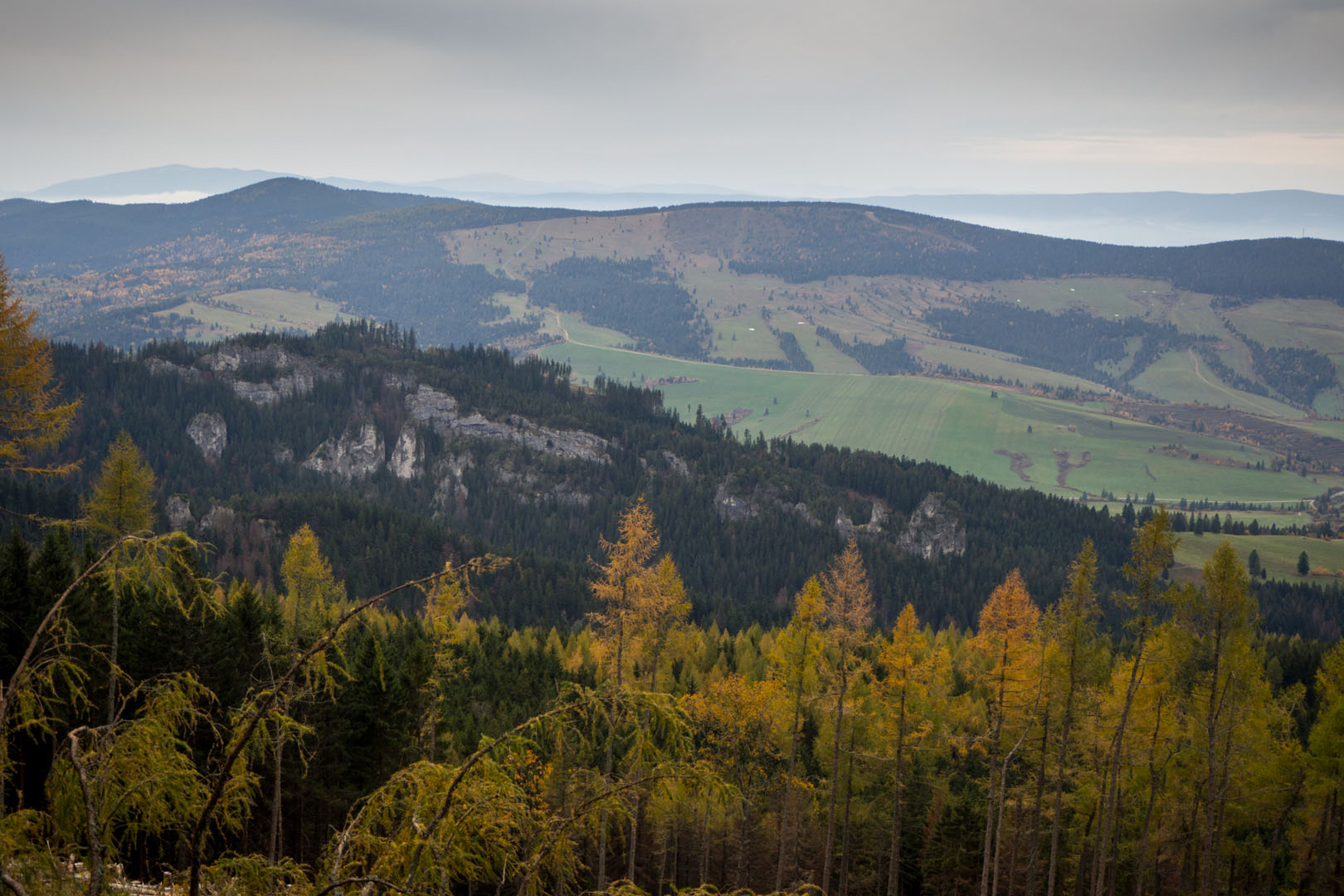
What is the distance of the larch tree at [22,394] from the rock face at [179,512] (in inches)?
6111

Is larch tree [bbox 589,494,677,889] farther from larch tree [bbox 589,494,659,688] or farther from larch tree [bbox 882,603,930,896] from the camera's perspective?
larch tree [bbox 882,603,930,896]

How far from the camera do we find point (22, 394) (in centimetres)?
3575

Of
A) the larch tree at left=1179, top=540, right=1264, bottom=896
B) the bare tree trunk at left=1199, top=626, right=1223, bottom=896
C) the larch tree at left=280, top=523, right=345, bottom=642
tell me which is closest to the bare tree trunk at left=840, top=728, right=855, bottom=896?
the bare tree trunk at left=1199, top=626, right=1223, bottom=896

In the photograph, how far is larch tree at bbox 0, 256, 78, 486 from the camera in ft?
110

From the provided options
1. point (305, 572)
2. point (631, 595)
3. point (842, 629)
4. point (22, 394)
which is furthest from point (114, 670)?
point (305, 572)

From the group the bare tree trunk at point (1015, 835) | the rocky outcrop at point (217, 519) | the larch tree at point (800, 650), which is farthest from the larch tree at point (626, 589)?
the rocky outcrop at point (217, 519)

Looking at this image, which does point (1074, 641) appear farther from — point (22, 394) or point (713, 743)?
point (22, 394)

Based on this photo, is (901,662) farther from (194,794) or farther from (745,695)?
(194,794)

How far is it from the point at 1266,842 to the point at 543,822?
76.9 meters

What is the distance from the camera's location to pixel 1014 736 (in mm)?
58125

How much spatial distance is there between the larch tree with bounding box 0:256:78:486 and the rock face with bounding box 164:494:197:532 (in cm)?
15521

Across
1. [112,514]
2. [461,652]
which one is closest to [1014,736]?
[461,652]

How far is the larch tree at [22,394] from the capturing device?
33.4 m

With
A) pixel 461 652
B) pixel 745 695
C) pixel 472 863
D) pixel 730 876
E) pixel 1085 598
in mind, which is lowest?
pixel 730 876
